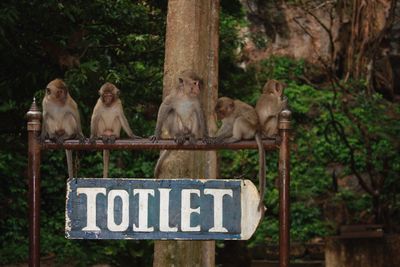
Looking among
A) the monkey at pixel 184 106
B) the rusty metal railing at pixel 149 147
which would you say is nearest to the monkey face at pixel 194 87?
the monkey at pixel 184 106

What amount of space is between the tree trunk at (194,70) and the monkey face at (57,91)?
1333mm

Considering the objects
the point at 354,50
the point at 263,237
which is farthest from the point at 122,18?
the point at 263,237

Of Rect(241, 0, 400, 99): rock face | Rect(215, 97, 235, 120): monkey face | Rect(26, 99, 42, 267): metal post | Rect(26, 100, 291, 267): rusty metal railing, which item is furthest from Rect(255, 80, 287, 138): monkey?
Rect(241, 0, 400, 99): rock face

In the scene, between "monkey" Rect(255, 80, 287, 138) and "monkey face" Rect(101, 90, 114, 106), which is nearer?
"monkey face" Rect(101, 90, 114, 106)

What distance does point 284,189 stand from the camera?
4039 millimetres

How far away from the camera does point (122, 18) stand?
417 inches

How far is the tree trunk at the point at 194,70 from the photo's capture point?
698cm

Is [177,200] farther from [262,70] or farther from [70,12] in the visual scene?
[262,70]

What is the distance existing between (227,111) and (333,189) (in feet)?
40.2

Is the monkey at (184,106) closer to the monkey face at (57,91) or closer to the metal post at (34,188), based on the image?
the monkey face at (57,91)

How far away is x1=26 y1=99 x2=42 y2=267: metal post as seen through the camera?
4055 mm

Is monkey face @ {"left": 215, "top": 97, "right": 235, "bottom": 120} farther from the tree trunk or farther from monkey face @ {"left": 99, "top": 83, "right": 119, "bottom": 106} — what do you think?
the tree trunk

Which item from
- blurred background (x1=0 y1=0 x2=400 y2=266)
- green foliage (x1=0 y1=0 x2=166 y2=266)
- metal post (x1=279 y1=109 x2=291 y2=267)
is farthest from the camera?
blurred background (x1=0 y1=0 x2=400 y2=266)

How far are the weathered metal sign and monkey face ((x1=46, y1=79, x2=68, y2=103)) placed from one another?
6.49ft
